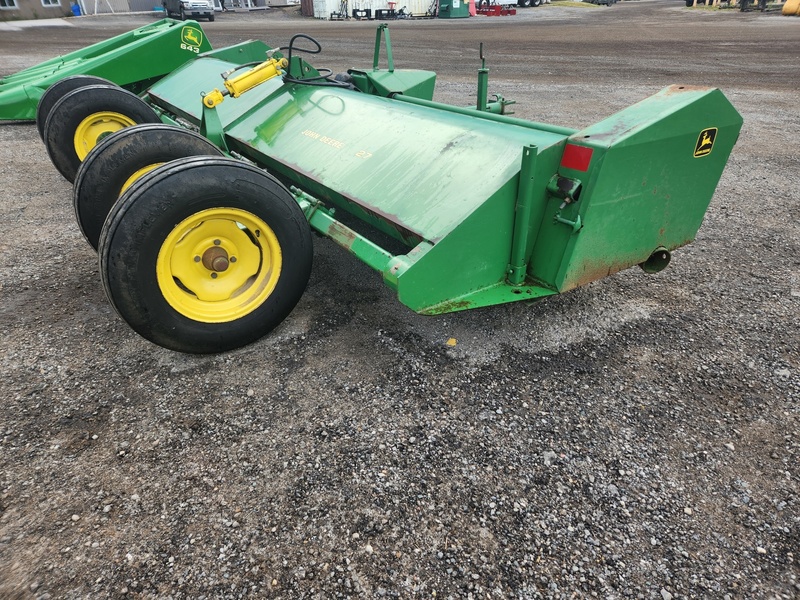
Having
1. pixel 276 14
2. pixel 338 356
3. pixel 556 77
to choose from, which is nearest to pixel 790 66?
pixel 556 77

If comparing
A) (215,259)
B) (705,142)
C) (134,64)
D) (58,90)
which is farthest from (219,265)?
(134,64)

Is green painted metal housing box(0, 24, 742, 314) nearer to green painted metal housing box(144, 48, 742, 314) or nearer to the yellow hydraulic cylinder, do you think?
green painted metal housing box(144, 48, 742, 314)

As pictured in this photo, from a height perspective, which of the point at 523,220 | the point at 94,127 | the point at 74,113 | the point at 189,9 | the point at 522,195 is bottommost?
the point at 189,9

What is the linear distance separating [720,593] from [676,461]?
55 cm

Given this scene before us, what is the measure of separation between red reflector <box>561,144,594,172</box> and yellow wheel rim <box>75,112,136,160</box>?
13.1ft

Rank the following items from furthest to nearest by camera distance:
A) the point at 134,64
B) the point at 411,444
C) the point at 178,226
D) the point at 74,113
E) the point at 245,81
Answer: the point at 134,64 → the point at 74,113 → the point at 245,81 → the point at 178,226 → the point at 411,444

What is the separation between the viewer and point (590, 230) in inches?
97.2

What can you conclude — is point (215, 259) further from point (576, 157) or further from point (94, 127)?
point (94, 127)

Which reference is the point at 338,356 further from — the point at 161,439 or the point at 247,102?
the point at 247,102

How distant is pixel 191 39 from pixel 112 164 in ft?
11.9

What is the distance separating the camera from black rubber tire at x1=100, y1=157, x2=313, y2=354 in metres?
2.21

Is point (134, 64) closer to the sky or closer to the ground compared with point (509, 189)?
closer to the ground

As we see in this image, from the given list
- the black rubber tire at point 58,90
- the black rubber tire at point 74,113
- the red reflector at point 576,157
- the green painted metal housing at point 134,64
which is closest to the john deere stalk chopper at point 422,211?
the red reflector at point 576,157

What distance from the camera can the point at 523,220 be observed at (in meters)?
2.46
